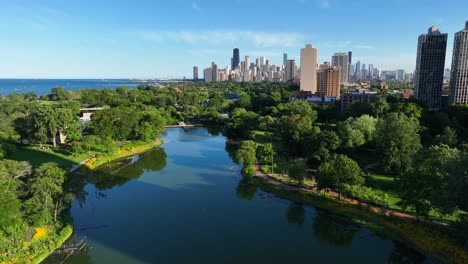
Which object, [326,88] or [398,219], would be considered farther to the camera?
[326,88]

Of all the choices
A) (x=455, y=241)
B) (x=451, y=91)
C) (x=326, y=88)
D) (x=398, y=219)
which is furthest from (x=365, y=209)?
(x=326, y=88)

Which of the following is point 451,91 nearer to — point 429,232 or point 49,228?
point 429,232

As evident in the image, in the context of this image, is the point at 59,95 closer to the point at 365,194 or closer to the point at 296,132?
the point at 296,132

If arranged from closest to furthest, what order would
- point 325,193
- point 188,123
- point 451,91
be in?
point 325,193
point 188,123
point 451,91

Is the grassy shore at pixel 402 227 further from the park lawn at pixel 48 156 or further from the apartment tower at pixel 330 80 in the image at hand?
the apartment tower at pixel 330 80

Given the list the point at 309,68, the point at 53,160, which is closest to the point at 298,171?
the point at 53,160

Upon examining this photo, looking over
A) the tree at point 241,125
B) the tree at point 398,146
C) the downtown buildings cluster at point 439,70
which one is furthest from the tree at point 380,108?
the downtown buildings cluster at point 439,70
